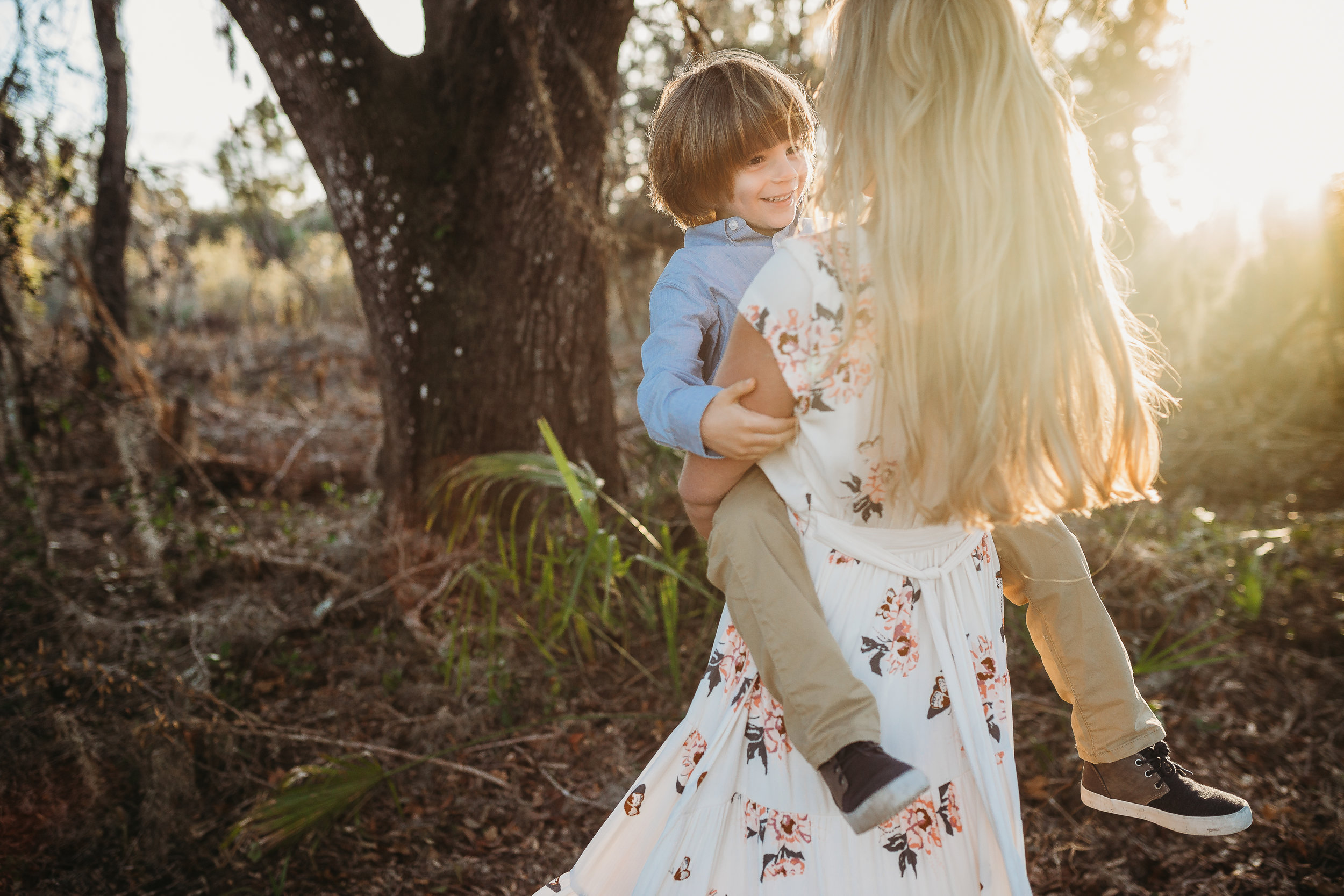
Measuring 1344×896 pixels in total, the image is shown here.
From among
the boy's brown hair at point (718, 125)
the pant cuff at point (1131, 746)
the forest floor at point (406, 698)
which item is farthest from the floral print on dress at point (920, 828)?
the boy's brown hair at point (718, 125)

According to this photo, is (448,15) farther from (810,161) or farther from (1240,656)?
(1240,656)

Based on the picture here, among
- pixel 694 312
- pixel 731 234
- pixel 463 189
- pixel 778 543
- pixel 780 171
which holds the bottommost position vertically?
pixel 778 543

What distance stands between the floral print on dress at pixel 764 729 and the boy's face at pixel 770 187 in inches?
34.1

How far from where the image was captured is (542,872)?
2.14 metres

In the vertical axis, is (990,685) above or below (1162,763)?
above

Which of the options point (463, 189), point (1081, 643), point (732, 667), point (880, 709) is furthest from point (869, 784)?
point (463, 189)

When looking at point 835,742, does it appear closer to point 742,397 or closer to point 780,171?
point 742,397

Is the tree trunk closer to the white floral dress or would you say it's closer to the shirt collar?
the shirt collar

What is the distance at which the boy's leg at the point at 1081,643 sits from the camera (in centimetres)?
129

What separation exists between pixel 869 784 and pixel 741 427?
50cm

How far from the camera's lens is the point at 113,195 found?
5.13 meters

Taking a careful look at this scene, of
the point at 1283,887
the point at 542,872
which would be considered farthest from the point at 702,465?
the point at 1283,887

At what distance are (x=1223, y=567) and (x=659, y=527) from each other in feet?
8.69

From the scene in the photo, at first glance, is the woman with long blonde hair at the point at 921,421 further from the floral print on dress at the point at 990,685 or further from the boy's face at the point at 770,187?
the boy's face at the point at 770,187
